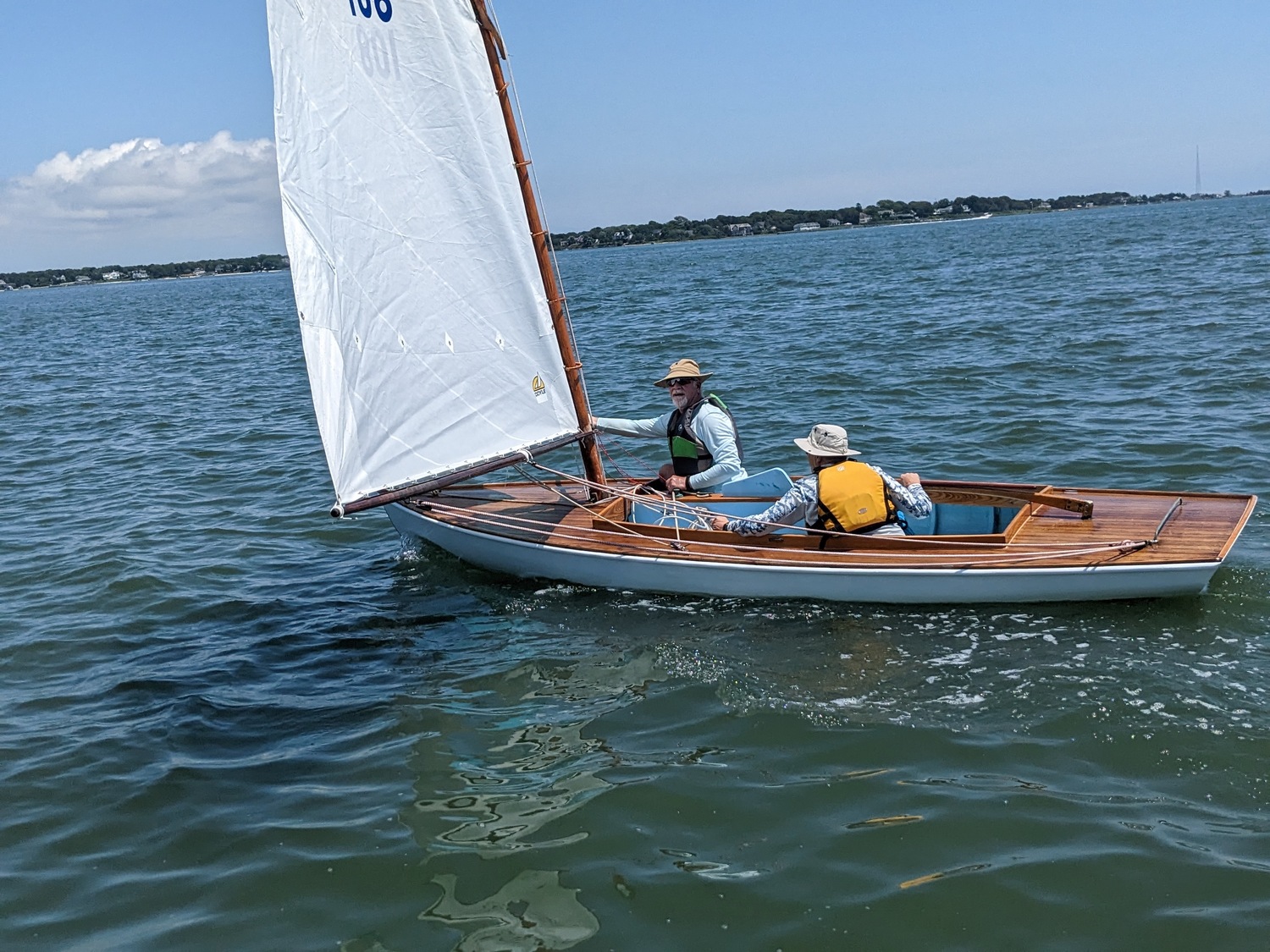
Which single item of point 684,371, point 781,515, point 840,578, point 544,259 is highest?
point 544,259

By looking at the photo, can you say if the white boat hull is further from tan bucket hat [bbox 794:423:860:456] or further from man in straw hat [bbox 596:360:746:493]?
man in straw hat [bbox 596:360:746:493]

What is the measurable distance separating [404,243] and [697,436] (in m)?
3.27

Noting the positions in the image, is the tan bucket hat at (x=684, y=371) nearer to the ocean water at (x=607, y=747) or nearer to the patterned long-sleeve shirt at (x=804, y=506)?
the patterned long-sleeve shirt at (x=804, y=506)

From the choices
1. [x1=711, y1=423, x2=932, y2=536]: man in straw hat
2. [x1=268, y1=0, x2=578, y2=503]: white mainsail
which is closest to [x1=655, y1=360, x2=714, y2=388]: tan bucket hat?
[x1=268, y1=0, x2=578, y2=503]: white mainsail

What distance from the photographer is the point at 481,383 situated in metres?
9.92

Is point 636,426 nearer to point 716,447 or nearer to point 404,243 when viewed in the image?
point 716,447

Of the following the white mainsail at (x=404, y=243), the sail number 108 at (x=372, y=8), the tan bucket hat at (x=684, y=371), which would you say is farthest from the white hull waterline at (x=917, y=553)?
the sail number 108 at (x=372, y=8)

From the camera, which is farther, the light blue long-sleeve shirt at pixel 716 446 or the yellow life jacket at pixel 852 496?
the light blue long-sleeve shirt at pixel 716 446

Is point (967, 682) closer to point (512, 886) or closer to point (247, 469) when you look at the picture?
point (512, 886)

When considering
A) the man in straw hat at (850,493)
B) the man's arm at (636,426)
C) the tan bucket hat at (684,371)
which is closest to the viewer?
the man in straw hat at (850,493)

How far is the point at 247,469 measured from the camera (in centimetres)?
1645

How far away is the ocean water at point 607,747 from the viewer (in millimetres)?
5375

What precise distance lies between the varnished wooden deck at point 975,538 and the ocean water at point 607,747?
46 centimetres

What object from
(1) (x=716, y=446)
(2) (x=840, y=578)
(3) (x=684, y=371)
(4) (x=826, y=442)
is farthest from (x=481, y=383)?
(2) (x=840, y=578)
